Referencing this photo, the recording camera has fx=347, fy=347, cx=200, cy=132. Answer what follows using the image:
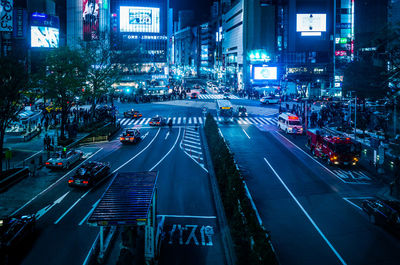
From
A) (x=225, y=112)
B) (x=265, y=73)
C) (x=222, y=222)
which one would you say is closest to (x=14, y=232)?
(x=222, y=222)

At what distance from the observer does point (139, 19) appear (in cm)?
13262

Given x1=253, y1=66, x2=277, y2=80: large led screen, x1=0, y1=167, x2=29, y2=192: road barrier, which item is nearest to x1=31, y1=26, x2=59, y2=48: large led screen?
x1=253, y1=66, x2=277, y2=80: large led screen

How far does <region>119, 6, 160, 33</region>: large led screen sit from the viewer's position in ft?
428

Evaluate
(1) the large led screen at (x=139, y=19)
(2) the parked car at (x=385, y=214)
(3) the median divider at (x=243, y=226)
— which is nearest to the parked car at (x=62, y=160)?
(3) the median divider at (x=243, y=226)

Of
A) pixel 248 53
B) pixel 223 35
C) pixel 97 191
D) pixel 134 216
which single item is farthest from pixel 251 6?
pixel 134 216

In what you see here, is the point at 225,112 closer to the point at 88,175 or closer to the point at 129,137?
the point at 129,137

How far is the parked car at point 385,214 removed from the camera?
15391 mm

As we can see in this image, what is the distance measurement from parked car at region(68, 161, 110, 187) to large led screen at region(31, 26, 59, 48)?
77.7 meters

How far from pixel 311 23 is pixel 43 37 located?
85482mm

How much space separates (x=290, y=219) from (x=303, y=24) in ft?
376

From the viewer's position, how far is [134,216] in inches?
442

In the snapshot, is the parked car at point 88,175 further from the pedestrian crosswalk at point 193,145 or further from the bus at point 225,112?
the bus at point 225,112

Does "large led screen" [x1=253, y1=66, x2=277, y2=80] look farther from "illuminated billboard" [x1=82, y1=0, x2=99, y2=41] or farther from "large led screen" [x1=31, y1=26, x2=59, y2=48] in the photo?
"large led screen" [x1=31, y1=26, x2=59, y2=48]

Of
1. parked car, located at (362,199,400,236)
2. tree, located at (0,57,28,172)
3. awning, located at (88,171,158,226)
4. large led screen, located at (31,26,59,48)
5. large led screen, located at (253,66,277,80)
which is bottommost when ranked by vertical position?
parked car, located at (362,199,400,236)
